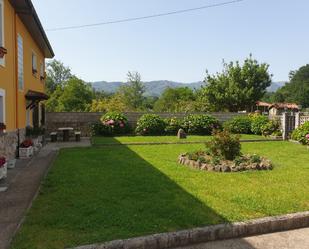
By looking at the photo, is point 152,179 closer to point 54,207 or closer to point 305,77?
point 54,207

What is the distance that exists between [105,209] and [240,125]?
15631mm

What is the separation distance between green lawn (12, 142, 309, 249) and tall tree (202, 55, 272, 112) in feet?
82.0

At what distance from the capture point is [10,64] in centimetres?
950

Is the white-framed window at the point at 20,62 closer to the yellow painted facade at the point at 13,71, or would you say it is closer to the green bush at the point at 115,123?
the yellow painted facade at the point at 13,71

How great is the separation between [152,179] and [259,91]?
30.4 metres

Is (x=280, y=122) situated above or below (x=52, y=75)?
below

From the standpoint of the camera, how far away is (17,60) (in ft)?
34.0

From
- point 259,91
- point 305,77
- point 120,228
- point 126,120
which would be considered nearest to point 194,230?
point 120,228

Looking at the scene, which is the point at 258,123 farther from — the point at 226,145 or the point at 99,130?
the point at 226,145

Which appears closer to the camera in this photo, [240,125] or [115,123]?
[115,123]

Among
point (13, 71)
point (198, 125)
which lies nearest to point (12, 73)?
point (13, 71)

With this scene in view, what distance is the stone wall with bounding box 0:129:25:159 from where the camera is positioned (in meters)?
8.31

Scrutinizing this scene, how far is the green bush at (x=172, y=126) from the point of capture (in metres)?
18.4

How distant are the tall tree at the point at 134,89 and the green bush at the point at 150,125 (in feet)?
120
